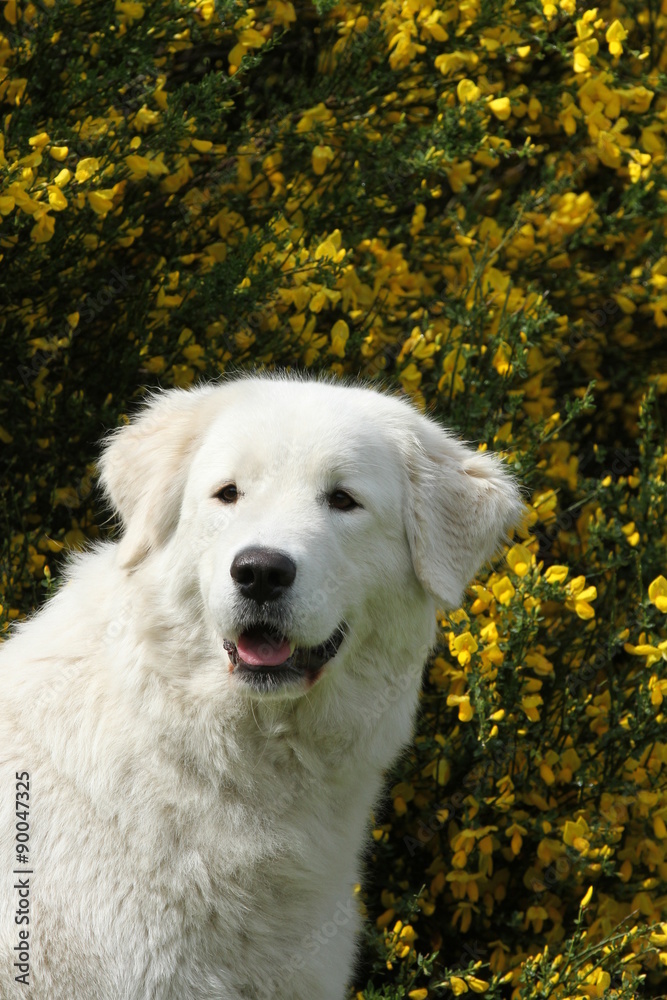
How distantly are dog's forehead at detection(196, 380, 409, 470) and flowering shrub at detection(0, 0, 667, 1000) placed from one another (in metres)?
0.80

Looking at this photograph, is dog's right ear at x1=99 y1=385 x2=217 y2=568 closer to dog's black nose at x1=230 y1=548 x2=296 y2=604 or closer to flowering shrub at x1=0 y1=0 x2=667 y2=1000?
dog's black nose at x1=230 y1=548 x2=296 y2=604

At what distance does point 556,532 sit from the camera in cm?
482

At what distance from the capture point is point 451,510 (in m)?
2.99

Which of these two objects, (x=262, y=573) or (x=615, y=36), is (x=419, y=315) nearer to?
(x=615, y=36)

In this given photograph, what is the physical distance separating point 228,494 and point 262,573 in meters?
0.38

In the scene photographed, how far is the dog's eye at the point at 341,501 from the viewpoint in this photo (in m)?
2.71

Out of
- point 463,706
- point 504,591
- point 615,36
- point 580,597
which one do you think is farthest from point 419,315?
point 463,706

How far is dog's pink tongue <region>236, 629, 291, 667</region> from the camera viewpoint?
8.41 feet

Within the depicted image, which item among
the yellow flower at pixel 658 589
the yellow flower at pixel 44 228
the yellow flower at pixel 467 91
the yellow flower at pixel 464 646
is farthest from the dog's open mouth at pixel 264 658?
the yellow flower at pixel 467 91

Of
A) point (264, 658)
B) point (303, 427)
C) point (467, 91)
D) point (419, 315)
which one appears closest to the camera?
point (264, 658)

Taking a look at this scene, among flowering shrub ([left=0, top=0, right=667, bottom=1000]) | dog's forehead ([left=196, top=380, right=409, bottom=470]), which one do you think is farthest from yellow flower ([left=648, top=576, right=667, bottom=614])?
dog's forehead ([left=196, top=380, right=409, bottom=470])

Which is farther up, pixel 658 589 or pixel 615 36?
pixel 615 36

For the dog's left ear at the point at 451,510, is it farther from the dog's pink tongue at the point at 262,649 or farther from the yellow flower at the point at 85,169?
the yellow flower at the point at 85,169

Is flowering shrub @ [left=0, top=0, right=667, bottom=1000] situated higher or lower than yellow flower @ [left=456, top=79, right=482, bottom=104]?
lower
